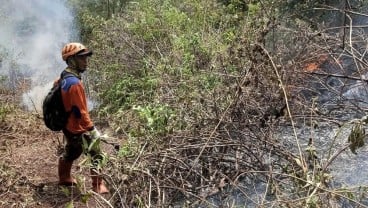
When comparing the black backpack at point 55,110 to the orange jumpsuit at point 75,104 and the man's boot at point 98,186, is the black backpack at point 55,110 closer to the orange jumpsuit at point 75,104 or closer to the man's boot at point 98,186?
the orange jumpsuit at point 75,104

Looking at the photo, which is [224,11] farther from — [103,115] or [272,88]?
[272,88]

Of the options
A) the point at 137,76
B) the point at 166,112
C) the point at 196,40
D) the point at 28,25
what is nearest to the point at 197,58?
the point at 196,40

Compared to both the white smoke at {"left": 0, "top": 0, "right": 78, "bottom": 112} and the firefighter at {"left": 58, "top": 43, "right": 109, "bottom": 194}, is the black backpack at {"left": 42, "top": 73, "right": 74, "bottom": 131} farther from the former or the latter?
the white smoke at {"left": 0, "top": 0, "right": 78, "bottom": 112}

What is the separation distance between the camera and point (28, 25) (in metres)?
14.6

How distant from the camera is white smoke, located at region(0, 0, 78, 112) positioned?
1168 centimetres

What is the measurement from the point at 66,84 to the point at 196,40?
3.55 m

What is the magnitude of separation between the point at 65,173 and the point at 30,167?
35.2 inches

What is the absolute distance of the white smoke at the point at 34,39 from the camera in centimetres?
1168

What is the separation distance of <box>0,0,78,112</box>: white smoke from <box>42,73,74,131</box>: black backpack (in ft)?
17.9

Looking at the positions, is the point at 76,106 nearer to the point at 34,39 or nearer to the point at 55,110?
the point at 55,110

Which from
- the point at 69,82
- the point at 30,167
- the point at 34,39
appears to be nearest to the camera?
the point at 69,82

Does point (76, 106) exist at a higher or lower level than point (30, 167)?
higher

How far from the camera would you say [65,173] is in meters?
5.21

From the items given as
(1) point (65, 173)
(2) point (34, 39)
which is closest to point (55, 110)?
(1) point (65, 173)
